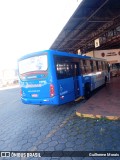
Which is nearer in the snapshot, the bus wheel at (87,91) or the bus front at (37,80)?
the bus front at (37,80)

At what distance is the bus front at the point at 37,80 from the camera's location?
694cm

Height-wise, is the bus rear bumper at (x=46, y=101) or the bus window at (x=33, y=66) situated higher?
the bus window at (x=33, y=66)

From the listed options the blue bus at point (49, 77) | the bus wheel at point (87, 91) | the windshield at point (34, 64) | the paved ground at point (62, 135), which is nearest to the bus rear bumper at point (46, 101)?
the blue bus at point (49, 77)

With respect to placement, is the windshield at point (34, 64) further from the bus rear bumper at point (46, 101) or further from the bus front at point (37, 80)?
the bus rear bumper at point (46, 101)

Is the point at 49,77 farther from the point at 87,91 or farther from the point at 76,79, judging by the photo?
the point at 87,91

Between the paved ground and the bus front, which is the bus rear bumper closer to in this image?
the bus front

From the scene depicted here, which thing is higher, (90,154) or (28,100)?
(28,100)

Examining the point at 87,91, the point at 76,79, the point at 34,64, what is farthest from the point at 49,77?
the point at 87,91

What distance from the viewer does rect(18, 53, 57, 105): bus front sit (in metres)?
6.94

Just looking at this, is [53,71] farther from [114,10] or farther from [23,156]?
[114,10]

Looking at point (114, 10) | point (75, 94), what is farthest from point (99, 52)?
point (75, 94)

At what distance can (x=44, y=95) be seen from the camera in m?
7.16

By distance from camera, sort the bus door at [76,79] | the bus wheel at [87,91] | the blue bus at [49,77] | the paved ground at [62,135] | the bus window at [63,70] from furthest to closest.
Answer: the bus wheel at [87,91]
the bus door at [76,79]
the bus window at [63,70]
the blue bus at [49,77]
the paved ground at [62,135]

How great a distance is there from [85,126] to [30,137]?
6.00ft
